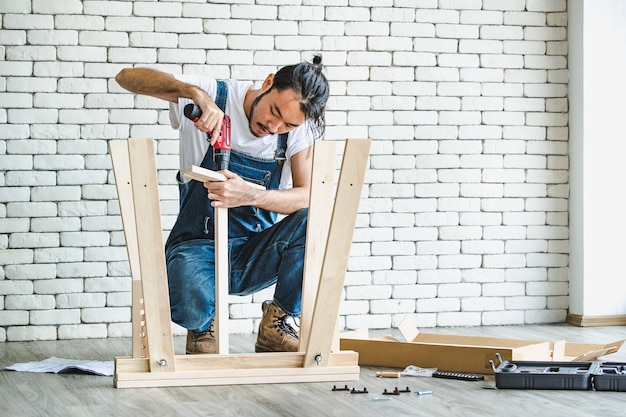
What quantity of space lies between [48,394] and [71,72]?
2.17 metres

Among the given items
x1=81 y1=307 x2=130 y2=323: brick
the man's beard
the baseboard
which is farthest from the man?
the baseboard

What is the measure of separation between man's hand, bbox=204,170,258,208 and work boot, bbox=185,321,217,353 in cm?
64

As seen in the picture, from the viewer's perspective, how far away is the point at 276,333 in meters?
3.53

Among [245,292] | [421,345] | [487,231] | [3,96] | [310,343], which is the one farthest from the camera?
[487,231]

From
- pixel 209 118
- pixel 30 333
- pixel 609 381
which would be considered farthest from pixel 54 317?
pixel 609 381

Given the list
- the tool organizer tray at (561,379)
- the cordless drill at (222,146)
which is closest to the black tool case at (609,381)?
the tool organizer tray at (561,379)

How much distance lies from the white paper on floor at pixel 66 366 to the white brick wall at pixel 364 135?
3.32 feet

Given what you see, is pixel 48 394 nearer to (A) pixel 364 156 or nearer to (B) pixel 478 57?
(A) pixel 364 156

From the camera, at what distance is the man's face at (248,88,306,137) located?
3395mm

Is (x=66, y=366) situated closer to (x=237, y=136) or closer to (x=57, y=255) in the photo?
(x=237, y=136)

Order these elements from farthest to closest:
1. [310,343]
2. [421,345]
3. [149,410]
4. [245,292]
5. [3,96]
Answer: [3,96] → [245,292] → [421,345] → [310,343] → [149,410]

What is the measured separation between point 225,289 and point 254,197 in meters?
0.38

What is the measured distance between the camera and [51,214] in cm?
462

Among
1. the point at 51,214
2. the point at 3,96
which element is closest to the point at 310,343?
the point at 51,214
